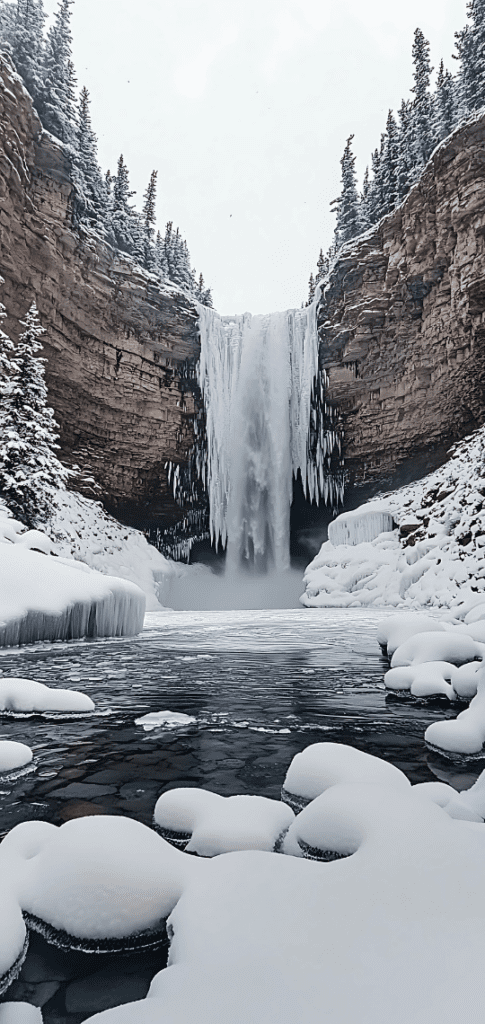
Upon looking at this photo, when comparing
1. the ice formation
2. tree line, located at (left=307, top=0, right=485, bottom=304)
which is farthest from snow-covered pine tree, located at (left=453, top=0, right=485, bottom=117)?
the ice formation

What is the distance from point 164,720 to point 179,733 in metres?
0.37

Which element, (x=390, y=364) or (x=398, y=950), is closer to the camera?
(x=398, y=950)

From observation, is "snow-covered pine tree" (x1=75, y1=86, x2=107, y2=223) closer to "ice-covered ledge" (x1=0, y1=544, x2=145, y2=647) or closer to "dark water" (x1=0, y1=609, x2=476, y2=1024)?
"ice-covered ledge" (x1=0, y1=544, x2=145, y2=647)

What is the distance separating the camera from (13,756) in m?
2.82

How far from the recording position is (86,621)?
916cm

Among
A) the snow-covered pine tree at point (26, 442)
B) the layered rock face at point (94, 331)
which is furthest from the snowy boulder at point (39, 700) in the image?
the layered rock face at point (94, 331)

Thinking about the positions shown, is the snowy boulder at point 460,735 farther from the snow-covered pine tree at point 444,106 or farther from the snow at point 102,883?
the snow-covered pine tree at point 444,106

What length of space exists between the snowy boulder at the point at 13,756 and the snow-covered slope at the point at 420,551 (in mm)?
11580

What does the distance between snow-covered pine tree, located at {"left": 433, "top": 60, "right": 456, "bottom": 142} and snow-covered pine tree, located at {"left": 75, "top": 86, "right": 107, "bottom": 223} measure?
1743 centimetres

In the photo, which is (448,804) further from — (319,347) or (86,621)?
(319,347)

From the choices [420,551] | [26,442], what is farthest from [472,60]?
[26,442]

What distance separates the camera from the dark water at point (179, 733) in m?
2.29

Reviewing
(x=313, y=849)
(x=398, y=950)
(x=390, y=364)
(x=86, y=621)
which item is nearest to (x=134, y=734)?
(x=313, y=849)

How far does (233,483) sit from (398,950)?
27.8m
